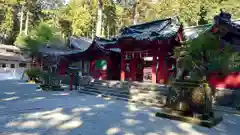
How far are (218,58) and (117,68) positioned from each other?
410 inches

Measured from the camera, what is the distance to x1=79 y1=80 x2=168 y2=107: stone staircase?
933 cm

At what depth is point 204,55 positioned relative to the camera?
673 centimetres

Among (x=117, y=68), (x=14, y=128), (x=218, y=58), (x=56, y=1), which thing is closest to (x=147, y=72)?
(x=117, y=68)

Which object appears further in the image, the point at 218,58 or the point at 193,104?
the point at 218,58

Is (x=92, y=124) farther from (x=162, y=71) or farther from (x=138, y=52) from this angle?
(x=138, y=52)

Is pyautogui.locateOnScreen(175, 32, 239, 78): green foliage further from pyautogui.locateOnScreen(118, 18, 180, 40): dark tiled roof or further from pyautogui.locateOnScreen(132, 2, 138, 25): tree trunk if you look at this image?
pyautogui.locateOnScreen(132, 2, 138, 25): tree trunk

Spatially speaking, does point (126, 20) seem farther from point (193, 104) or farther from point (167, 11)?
point (193, 104)

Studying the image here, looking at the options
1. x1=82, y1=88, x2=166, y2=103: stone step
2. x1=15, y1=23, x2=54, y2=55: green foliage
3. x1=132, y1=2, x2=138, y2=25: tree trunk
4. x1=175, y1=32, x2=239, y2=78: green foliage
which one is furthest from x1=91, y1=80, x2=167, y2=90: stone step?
x1=132, y1=2, x2=138, y2=25: tree trunk

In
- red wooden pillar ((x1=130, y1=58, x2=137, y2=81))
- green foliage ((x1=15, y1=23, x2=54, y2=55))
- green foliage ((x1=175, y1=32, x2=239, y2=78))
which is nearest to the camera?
green foliage ((x1=175, y1=32, x2=239, y2=78))

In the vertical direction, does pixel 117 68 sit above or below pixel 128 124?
above

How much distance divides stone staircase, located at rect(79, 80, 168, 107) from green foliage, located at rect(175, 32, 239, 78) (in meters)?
2.40

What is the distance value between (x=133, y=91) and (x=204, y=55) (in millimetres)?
4499

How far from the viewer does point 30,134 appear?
4523mm

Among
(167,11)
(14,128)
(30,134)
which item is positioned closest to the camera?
(30,134)
